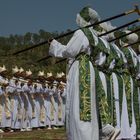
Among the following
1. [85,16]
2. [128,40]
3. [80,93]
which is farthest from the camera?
[128,40]

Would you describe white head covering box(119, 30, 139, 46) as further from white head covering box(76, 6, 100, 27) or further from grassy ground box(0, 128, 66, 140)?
grassy ground box(0, 128, 66, 140)

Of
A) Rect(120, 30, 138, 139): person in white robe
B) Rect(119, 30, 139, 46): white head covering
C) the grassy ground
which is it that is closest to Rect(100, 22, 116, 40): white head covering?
Rect(120, 30, 138, 139): person in white robe

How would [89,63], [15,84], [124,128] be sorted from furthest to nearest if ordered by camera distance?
1. [15,84]
2. [124,128]
3. [89,63]

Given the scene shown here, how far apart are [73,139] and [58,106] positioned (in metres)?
14.9

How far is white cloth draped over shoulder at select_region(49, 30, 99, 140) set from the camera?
7.44 meters

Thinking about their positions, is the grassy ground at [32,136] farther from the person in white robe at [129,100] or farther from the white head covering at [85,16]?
the white head covering at [85,16]

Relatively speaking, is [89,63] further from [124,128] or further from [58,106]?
[58,106]

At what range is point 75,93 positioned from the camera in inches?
303

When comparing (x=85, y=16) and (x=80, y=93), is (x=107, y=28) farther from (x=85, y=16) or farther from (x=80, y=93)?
(x=80, y=93)

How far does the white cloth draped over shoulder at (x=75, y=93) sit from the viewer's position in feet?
24.4

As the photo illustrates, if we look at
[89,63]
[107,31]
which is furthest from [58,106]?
[89,63]

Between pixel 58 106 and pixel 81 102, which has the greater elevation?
pixel 58 106

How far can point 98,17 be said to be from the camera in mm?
8625

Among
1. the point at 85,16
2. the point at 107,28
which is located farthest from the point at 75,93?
the point at 107,28
